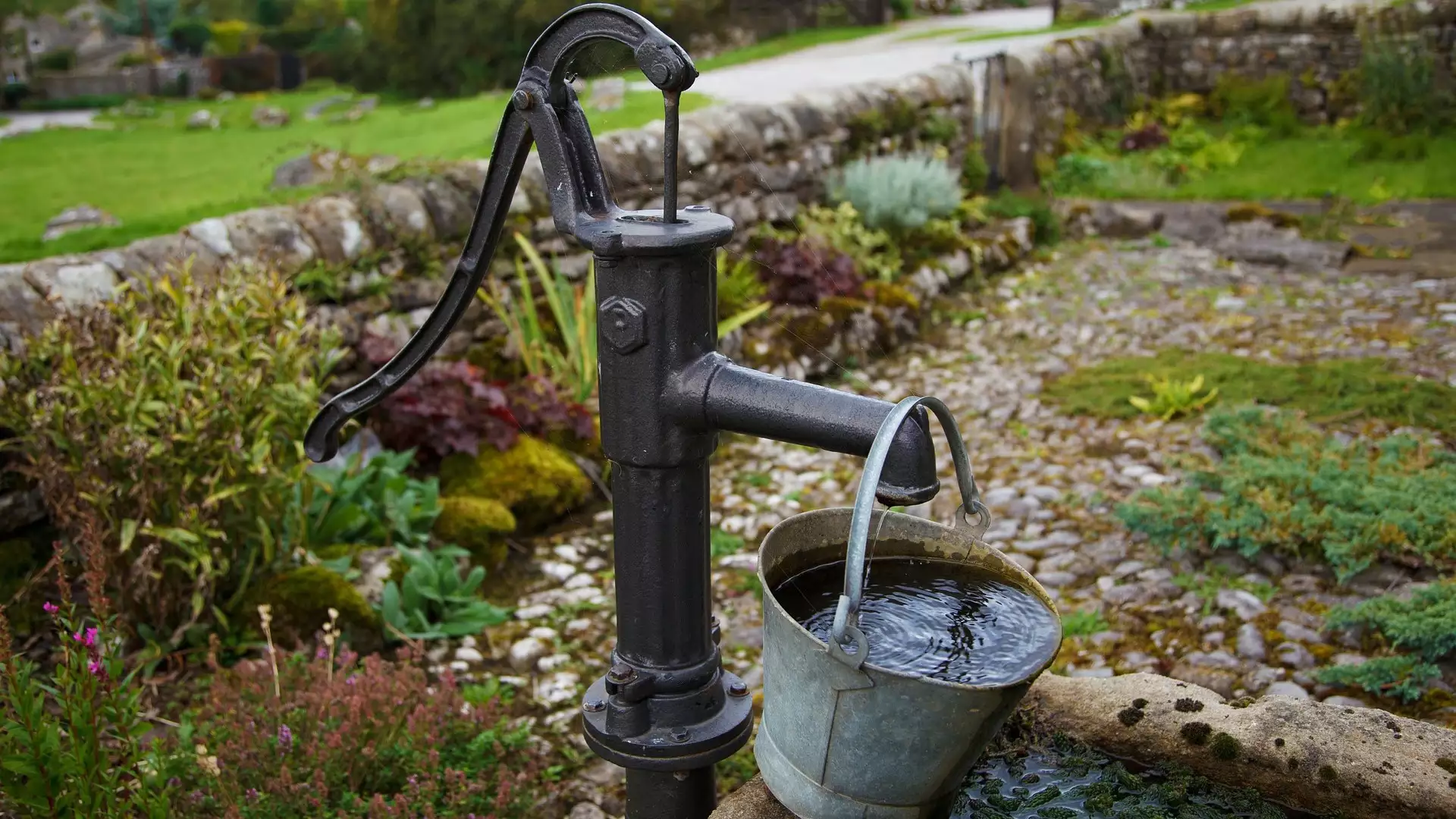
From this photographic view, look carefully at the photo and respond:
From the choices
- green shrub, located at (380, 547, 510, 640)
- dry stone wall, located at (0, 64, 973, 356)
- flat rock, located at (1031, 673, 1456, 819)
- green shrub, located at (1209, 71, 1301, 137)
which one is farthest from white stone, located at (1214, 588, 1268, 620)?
green shrub, located at (1209, 71, 1301, 137)

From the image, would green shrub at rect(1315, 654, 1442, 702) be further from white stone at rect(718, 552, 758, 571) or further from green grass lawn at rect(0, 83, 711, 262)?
green grass lawn at rect(0, 83, 711, 262)

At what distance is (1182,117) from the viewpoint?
1179cm

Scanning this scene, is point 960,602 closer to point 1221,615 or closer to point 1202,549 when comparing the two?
point 1221,615

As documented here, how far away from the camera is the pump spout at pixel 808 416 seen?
5.00ft

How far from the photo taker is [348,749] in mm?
2732

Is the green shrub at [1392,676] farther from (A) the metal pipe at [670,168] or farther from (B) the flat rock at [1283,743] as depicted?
(A) the metal pipe at [670,168]

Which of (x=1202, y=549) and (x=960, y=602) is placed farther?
(x=1202, y=549)

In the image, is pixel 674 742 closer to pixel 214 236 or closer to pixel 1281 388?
pixel 214 236

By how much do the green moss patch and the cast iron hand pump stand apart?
391cm

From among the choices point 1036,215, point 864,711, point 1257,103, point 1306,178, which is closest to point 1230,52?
point 1257,103

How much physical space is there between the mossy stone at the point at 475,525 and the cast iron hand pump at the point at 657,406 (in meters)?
2.22

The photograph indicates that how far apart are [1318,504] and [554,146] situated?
3.27 metres

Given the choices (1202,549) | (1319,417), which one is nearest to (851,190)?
(1319,417)

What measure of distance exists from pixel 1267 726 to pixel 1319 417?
131 inches
